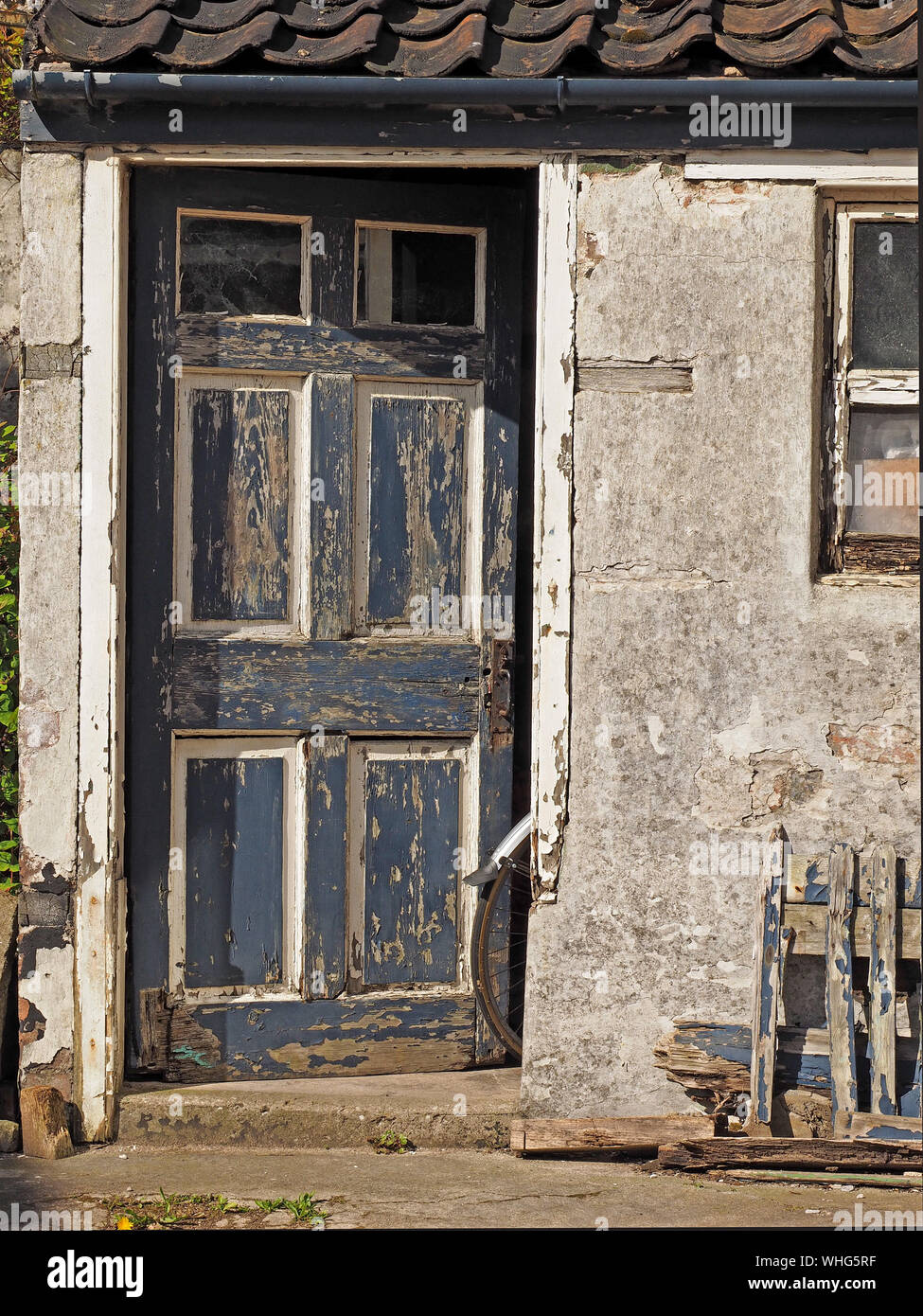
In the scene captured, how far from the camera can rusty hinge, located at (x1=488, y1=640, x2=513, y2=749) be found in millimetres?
4344

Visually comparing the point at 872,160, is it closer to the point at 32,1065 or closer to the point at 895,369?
the point at 895,369

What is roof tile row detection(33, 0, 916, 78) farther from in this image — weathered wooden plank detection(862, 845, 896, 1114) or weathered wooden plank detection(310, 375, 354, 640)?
weathered wooden plank detection(862, 845, 896, 1114)

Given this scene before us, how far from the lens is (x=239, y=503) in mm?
4180

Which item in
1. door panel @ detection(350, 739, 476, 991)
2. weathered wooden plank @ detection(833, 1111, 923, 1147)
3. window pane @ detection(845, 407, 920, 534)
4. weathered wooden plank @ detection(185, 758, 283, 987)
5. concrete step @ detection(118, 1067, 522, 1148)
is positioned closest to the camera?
weathered wooden plank @ detection(833, 1111, 923, 1147)

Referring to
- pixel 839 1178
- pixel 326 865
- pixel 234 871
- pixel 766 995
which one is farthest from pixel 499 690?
pixel 839 1178

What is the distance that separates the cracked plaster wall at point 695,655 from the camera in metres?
3.88

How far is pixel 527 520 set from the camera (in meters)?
4.63

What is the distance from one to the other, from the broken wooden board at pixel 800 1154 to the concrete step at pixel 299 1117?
0.65m

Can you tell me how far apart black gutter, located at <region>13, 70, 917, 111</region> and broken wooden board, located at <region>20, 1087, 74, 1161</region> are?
3193 millimetres

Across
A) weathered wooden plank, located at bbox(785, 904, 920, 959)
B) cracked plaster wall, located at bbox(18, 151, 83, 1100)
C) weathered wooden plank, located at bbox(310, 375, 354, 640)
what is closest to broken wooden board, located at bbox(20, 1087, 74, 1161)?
cracked plaster wall, located at bbox(18, 151, 83, 1100)

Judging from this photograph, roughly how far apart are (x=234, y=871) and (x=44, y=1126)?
993 millimetres

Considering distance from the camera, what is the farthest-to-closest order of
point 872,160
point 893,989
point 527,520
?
point 527,520 < point 872,160 < point 893,989

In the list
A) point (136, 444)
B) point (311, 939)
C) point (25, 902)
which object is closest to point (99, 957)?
point (25, 902)

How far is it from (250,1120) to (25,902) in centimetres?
104
